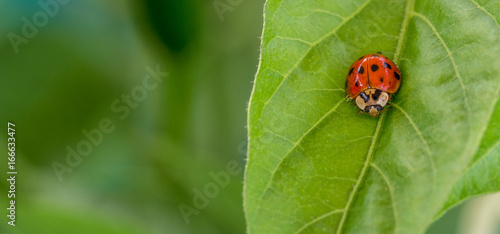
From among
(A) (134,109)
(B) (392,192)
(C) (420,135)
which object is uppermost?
(C) (420,135)

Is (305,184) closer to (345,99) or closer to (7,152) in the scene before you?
(345,99)

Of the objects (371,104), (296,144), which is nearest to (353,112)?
(371,104)

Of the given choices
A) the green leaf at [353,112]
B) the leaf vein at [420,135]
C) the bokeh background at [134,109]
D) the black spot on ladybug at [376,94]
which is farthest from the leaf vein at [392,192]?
the bokeh background at [134,109]

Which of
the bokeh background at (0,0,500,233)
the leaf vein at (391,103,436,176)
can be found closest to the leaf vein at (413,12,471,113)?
the leaf vein at (391,103,436,176)

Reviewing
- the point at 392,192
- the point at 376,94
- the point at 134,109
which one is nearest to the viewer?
the point at 392,192

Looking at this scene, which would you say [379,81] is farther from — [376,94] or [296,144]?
Result: [296,144]

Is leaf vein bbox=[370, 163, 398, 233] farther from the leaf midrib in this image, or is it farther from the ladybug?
the ladybug

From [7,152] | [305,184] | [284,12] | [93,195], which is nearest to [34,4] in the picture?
[7,152]
